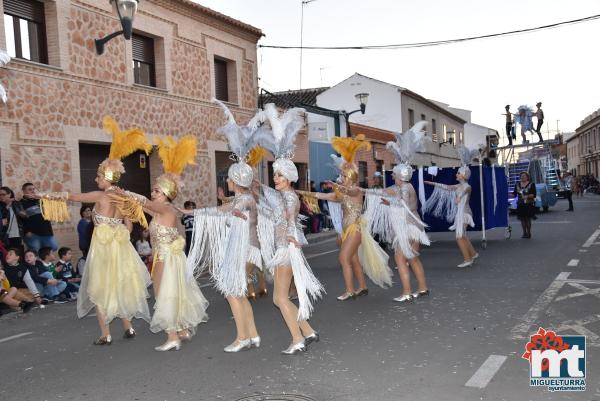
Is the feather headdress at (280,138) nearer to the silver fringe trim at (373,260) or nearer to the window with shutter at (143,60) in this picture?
the silver fringe trim at (373,260)

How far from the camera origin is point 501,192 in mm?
13961

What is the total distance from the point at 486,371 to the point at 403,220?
3.31 metres

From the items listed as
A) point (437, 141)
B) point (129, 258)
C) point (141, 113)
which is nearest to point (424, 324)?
point (129, 258)

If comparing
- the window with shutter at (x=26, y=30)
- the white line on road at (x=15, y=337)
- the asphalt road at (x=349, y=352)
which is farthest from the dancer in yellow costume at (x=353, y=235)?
the window with shutter at (x=26, y=30)

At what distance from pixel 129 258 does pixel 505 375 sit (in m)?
3.81

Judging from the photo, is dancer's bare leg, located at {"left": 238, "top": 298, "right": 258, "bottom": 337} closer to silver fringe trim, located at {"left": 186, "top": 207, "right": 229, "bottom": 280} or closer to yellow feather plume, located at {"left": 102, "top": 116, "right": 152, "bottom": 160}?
silver fringe trim, located at {"left": 186, "top": 207, "right": 229, "bottom": 280}

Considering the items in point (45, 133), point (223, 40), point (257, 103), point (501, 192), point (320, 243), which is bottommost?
point (320, 243)

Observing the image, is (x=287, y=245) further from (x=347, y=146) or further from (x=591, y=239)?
(x=591, y=239)

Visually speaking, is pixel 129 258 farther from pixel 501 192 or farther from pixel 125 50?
pixel 501 192

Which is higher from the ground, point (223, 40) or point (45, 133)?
point (223, 40)

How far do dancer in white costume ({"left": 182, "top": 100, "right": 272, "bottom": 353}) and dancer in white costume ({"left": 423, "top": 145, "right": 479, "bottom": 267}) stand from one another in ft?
18.3

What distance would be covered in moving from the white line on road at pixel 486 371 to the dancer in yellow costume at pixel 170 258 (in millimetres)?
2726

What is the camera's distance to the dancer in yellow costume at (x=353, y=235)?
7535 mm

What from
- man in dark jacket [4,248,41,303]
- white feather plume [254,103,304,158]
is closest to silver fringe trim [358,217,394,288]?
white feather plume [254,103,304,158]
